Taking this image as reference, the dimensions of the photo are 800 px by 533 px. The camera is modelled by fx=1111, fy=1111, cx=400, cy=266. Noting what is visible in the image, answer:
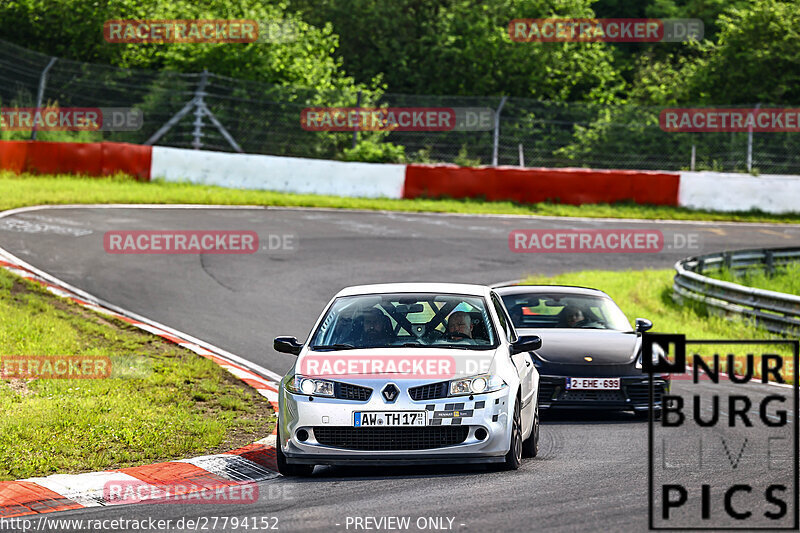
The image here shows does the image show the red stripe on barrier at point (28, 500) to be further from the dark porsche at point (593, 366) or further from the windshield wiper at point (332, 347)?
the dark porsche at point (593, 366)

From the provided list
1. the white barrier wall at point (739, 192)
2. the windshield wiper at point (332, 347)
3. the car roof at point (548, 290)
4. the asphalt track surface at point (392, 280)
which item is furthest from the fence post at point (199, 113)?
the windshield wiper at point (332, 347)

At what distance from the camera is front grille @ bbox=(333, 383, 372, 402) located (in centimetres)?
743

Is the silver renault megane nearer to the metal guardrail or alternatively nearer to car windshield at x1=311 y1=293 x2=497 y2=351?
car windshield at x1=311 y1=293 x2=497 y2=351

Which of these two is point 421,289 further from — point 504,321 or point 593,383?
point 593,383

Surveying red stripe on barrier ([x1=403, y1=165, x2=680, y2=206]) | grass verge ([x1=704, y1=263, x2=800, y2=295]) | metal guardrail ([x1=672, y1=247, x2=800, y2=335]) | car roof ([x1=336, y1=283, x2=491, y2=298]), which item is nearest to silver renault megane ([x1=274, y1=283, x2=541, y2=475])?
car roof ([x1=336, y1=283, x2=491, y2=298])

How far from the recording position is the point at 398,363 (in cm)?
763

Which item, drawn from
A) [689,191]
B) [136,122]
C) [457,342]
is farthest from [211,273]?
[689,191]

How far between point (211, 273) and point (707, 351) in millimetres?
7774

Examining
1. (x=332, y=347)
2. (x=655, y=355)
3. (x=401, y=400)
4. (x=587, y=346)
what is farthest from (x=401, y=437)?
(x=655, y=355)

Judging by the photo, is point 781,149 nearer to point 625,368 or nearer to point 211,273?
point 211,273

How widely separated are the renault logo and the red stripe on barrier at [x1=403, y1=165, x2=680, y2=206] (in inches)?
824

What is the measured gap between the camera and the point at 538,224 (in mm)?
25344

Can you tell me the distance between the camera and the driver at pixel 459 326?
822 cm

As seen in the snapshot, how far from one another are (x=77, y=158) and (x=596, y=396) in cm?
1928
